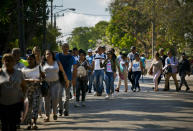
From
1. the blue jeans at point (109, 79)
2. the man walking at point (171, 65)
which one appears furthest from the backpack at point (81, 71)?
the man walking at point (171, 65)

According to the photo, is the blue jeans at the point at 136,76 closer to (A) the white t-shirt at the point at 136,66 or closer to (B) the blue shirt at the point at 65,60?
(A) the white t-shirt at the point at 136,66

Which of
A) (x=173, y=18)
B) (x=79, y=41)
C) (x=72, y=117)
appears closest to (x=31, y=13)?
(x=173, y=18)

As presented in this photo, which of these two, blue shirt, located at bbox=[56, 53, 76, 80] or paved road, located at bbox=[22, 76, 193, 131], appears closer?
paved road, located at bbox=[22, 76, 193, 131]

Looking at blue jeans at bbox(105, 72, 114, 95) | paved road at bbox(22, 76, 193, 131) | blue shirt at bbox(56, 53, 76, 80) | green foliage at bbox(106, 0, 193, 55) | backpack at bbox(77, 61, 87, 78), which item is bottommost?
paved road at bbox(22, 76, 193, 131)

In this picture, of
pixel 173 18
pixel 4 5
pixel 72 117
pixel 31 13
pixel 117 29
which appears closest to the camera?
pixel 72 117

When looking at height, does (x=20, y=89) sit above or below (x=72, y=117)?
above

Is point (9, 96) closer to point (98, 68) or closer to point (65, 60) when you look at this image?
point (65, 60)

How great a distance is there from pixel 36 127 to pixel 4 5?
975 centimetres

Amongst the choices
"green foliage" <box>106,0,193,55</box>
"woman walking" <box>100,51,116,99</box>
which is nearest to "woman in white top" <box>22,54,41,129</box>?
"woman walking" <box>100,51,116,99</box>

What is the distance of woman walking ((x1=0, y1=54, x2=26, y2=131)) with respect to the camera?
7.18 metres

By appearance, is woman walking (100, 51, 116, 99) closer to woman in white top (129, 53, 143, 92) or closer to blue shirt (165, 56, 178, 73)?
woman in white top (129, 53, 143, 92)

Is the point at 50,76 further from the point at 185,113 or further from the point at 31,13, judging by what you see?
the point at 31,13

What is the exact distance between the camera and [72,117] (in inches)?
451

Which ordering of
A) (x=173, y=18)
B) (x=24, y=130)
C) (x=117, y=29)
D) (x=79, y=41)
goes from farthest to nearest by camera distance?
(x=79, y=41), (x=117, y=29), (x=173, y=18), (x=24, y=130)
